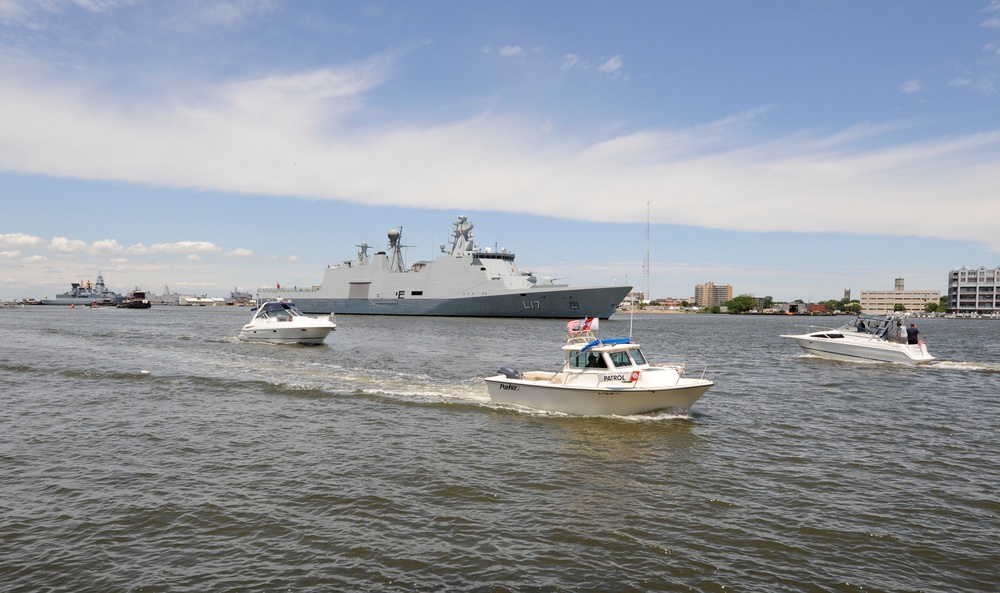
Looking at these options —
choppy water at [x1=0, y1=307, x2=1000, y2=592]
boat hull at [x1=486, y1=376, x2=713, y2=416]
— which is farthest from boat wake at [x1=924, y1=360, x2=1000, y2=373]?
boat hull at [x1=486, y1=376, x2=713, y2=416]

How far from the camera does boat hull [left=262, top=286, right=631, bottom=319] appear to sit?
69.2 metres

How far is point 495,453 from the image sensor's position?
41.5ft

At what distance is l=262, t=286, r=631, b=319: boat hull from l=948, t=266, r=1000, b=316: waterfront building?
153m

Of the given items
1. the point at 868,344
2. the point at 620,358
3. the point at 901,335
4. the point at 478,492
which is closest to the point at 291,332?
the point at 620,358

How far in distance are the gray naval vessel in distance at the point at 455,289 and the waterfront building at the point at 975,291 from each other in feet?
503

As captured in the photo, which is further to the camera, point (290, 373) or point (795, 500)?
point (290, 373)

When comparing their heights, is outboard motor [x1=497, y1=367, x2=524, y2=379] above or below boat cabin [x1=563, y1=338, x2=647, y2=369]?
below

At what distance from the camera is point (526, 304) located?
2849 inches

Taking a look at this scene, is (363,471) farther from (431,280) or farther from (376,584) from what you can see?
(431,280)

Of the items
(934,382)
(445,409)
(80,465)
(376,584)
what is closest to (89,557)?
(376,584)

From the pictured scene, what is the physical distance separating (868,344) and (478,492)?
27.7 meters

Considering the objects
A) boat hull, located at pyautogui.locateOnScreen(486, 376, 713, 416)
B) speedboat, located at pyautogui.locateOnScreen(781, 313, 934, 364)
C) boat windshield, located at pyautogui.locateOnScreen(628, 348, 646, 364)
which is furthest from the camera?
speedboat, located at pyautogui.locateOnScreen(781, 313, 934, 364)

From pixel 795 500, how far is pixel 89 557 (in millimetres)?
10377

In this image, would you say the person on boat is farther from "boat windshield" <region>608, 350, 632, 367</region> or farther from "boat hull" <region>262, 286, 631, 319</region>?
"boat hull" <region>262, 286, 631, 319</region>
